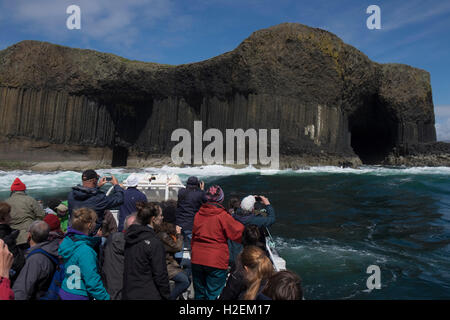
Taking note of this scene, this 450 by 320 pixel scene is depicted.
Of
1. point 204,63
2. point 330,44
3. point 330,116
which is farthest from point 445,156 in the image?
point 204,63

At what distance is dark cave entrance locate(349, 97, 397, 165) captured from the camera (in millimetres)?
48406

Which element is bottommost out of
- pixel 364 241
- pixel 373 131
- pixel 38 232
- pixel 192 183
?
pixel 364 241

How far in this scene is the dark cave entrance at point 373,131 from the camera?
48406 mm

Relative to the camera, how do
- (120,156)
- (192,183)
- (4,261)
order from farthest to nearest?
1. (120,156)
2. (192,183)
3. (4,261)

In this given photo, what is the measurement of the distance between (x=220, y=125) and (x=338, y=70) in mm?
15983

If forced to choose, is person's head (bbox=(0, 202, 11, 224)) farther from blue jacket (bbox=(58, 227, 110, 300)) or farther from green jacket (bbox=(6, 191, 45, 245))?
blue jacket (bbox=(58, 227, 110, 300))

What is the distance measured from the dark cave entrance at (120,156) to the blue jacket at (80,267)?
45.0 meters

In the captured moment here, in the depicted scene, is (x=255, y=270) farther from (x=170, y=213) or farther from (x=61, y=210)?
(x=61, y=210)

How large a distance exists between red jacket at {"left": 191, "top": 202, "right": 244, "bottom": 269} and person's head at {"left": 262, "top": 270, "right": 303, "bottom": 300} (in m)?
1.64

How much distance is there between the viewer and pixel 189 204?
641 centimetres

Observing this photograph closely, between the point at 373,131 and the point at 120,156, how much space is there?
3960cm

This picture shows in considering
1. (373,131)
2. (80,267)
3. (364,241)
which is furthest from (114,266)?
(373,131)

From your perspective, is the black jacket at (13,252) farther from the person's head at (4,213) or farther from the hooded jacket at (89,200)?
the hooded jacket at (89,200)
